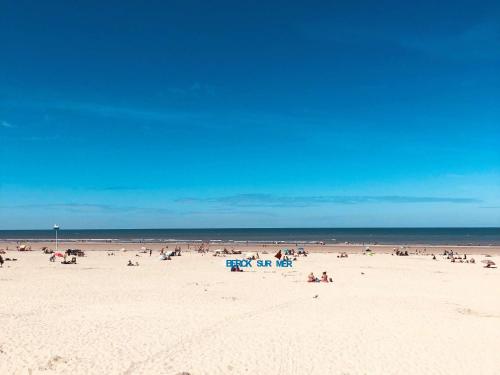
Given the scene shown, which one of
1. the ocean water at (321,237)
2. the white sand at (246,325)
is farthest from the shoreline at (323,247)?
the white sand at (246,325)

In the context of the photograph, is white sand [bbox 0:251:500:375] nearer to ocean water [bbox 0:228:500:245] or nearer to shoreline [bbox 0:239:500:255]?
shoreline [bbox 0:239:500:255]

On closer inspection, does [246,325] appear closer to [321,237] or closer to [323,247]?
[323,247]

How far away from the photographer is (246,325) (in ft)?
45.3

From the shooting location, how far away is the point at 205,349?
11336mm

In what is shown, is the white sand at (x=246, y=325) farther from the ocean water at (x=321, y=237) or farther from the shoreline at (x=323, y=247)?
the ocean water at (x=321, y=237)

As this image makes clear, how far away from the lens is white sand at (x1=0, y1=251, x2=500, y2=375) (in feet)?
33.8

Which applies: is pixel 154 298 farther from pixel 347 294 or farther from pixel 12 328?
pixel 347 294

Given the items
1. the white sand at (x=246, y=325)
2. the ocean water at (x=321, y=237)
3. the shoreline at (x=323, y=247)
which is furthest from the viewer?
the ocean water at (x=321, y=237)

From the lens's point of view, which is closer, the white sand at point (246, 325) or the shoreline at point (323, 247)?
the white sand at point (246, 325)

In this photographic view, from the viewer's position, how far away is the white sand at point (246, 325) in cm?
1030

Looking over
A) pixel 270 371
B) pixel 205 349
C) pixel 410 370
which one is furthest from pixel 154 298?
pixel 410 370

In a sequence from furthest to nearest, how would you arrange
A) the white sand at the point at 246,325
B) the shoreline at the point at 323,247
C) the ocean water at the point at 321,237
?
the ocean water at the point at 321,237 → the shoreline at the point at 323,247 → the white sand at the point at 246,325

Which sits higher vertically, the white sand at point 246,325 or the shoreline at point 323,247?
the shoreline at point 323,247

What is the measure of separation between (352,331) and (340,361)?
2720mm
